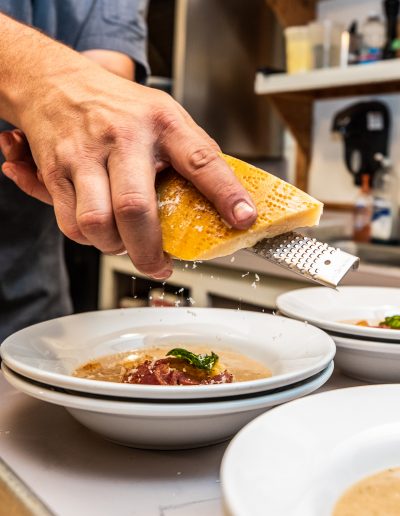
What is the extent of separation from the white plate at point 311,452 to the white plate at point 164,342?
0.05 metres

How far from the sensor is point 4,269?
1426 mm

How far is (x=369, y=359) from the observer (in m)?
0.76

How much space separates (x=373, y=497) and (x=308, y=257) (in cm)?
26

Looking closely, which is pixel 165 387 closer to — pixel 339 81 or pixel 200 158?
pixel 200 158

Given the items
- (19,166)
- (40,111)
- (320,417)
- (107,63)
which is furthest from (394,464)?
(107,63)

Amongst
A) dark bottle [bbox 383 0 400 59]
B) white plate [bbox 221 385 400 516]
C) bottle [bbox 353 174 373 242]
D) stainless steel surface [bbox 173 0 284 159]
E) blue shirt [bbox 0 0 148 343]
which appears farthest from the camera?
stainless steel surface [bbox 173 0 284 159]

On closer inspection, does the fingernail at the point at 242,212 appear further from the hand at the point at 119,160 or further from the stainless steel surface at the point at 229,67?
the stainless steel surface at the point at 229,67

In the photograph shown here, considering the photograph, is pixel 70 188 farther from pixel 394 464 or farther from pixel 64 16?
pixel 64 16

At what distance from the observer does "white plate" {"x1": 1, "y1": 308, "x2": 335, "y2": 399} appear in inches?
21.2

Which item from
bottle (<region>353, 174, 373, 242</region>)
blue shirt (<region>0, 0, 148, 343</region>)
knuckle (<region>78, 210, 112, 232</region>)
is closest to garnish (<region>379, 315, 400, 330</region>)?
knuckle (<region>78, 210, 112, 232</region>)

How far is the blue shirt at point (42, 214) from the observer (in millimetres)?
1419

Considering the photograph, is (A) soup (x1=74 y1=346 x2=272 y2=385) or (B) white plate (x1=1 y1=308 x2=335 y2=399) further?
(A) soup (x1=74 y1=346 x2=272 y2=385)

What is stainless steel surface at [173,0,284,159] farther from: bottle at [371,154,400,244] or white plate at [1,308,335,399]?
white plate at [1,308,335,399]

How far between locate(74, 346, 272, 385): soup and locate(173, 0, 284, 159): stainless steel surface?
230 cm
